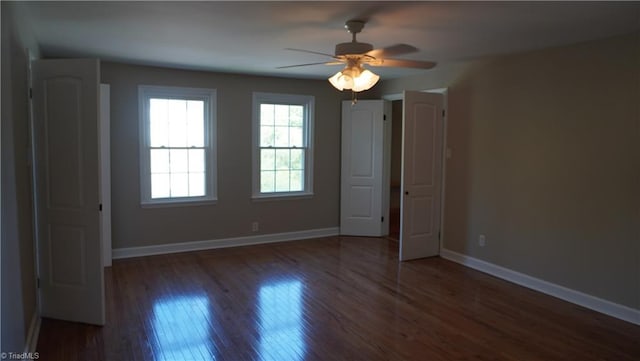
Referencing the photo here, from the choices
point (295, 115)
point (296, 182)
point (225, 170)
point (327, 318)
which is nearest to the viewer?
point (327, 318)

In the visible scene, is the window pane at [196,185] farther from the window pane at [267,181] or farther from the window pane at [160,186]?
the window pane at [267,181]

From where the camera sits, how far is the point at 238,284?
14.5ft

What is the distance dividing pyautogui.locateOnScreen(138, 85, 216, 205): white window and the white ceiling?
2.77 feet

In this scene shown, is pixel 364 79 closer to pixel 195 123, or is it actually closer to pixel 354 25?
pixel 354 25

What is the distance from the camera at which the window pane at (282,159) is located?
6.31 meters

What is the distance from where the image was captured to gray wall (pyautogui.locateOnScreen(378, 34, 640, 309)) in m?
3.67

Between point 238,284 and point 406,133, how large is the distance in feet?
8.48

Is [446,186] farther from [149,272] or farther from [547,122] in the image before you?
[149,272]

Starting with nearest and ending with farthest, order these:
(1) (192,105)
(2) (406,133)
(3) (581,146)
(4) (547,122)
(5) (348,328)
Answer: (5) (348,328), (3) (581,146), (4) (547,122), (2) (406,133), (1) (192,105)

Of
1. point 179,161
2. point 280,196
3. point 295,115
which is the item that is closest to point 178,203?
point 179,161

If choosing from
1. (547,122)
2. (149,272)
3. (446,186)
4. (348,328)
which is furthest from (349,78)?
(149,272)

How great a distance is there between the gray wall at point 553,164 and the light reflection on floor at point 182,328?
3.20 meters

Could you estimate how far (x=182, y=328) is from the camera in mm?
3406

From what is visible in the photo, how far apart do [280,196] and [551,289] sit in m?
3.60
